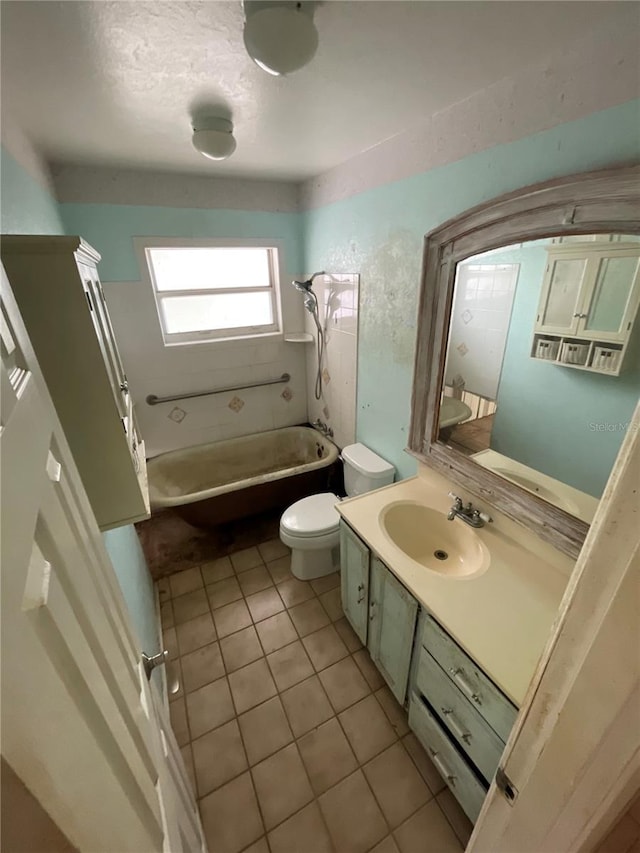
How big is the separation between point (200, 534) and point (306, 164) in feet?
8.78

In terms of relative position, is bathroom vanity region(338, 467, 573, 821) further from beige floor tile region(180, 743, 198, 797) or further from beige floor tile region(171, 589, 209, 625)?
beige floor tile region(171, 589, 209, 625)

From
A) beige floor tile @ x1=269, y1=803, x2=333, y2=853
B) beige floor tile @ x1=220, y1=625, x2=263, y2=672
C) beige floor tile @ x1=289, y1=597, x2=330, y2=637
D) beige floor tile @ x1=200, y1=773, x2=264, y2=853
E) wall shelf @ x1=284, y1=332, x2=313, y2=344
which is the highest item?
wall shelf @ x1=284, y1=332, x2=313, y2=344

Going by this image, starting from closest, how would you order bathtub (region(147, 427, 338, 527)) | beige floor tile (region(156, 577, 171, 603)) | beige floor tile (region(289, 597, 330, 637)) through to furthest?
beige floor tile (region(289, 597, 330, 637)), beige floor tile (region(156, 577, 171, 603)), bathtub (region(147, 427, 338, 527))

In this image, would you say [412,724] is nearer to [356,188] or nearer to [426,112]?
[426,112]

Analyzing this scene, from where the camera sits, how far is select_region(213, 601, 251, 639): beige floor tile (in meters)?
2.02

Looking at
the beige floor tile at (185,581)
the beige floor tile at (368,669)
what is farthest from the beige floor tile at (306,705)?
the beige floor tile at (185,581)

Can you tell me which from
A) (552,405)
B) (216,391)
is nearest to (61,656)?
(552,405)

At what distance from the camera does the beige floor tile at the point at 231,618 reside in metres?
2.02

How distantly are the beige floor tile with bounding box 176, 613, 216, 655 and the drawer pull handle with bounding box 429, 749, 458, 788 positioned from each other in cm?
122

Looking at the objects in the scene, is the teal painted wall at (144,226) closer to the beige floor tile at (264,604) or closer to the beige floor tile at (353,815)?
the beige floor tile at (264,604)

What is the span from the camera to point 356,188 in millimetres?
2012

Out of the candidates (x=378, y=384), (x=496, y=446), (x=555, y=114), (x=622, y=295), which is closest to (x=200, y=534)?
(x=378, y=384)

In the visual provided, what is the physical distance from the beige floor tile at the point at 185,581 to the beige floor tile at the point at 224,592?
0.10 m

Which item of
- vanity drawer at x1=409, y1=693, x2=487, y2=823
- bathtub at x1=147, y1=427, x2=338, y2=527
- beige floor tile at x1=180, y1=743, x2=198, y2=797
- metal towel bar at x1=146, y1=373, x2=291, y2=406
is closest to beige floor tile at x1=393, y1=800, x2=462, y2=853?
vanity drawer at x1=409, y1=693, x2=487, y2=823
